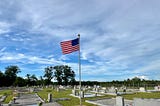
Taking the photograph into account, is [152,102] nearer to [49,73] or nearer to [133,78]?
[133,78]

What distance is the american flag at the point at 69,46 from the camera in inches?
664

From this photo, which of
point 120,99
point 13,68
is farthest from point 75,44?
point 13,68

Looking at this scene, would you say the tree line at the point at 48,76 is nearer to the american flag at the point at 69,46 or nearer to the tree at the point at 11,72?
the tree at the point at 11,72

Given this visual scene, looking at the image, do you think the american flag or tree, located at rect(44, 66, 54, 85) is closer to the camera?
the american flag

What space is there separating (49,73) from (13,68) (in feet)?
75.2

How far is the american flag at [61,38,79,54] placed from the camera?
16859 mm

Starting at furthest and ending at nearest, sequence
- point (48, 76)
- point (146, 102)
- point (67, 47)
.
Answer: point (48, 76)
point (67, 47)
point (146, 102)

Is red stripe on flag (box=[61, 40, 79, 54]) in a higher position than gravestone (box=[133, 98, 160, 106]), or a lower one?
higher

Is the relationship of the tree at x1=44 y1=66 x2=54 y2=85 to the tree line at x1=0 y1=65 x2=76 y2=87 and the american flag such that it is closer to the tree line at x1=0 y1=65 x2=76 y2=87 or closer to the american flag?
the tree line at x1=0 y1=65 x2=76 y2=87

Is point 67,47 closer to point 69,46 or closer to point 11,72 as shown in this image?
point 69,46

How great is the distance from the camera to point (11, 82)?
10619 centimetres

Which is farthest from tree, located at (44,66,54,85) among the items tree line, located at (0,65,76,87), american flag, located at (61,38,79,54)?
american flag, located at (61,38,79,54)

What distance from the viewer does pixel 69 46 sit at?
17.0m

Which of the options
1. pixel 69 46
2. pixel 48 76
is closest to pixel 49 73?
pixel 48 76
